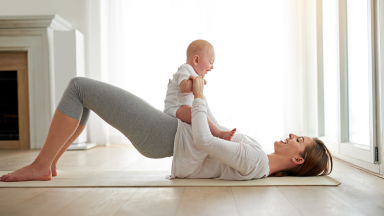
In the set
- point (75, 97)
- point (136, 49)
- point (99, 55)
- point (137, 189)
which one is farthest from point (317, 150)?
point (99, 55)

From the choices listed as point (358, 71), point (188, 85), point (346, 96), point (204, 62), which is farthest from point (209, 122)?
point (346, 96)

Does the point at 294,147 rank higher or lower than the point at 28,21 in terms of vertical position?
lower

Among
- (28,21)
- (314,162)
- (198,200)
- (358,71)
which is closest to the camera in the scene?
(198,200)

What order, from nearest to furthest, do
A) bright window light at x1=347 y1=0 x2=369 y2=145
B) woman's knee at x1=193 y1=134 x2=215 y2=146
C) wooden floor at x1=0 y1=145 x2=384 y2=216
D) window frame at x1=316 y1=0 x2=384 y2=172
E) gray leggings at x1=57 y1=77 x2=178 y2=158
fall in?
wooden floor at x1=0 y1=145 x2=384 y2=216, woman's knee at x1=193 y1=134 x2=215 y2=146, gray leggings at x1=57 y1=77 x2=178 y2=158, window frame at x1=316 y1=0 x2=384 y2=172, bright window light at x1=347 y1=0 x2=369 y2=145

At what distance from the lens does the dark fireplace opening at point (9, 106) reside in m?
3.99

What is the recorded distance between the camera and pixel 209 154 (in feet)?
5.05

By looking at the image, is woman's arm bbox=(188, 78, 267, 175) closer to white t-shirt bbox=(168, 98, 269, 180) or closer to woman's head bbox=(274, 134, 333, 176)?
white t-shirt bbox=(168, 98, 269, 180)

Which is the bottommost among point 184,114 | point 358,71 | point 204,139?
point 204,139

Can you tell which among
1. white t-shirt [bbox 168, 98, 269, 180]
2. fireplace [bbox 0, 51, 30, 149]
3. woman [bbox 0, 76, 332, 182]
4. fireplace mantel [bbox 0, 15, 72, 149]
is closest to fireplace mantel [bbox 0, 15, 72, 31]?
fireplace mantel [bbox 0, 15, 72, 149]

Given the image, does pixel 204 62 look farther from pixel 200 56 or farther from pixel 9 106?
pixel 9 106

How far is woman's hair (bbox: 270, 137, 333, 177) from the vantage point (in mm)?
1679

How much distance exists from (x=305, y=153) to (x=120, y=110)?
3.44 feet

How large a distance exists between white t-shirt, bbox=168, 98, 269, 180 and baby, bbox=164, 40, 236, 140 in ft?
0.27

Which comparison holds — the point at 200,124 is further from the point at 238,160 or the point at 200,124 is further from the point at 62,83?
the point at 62,83
